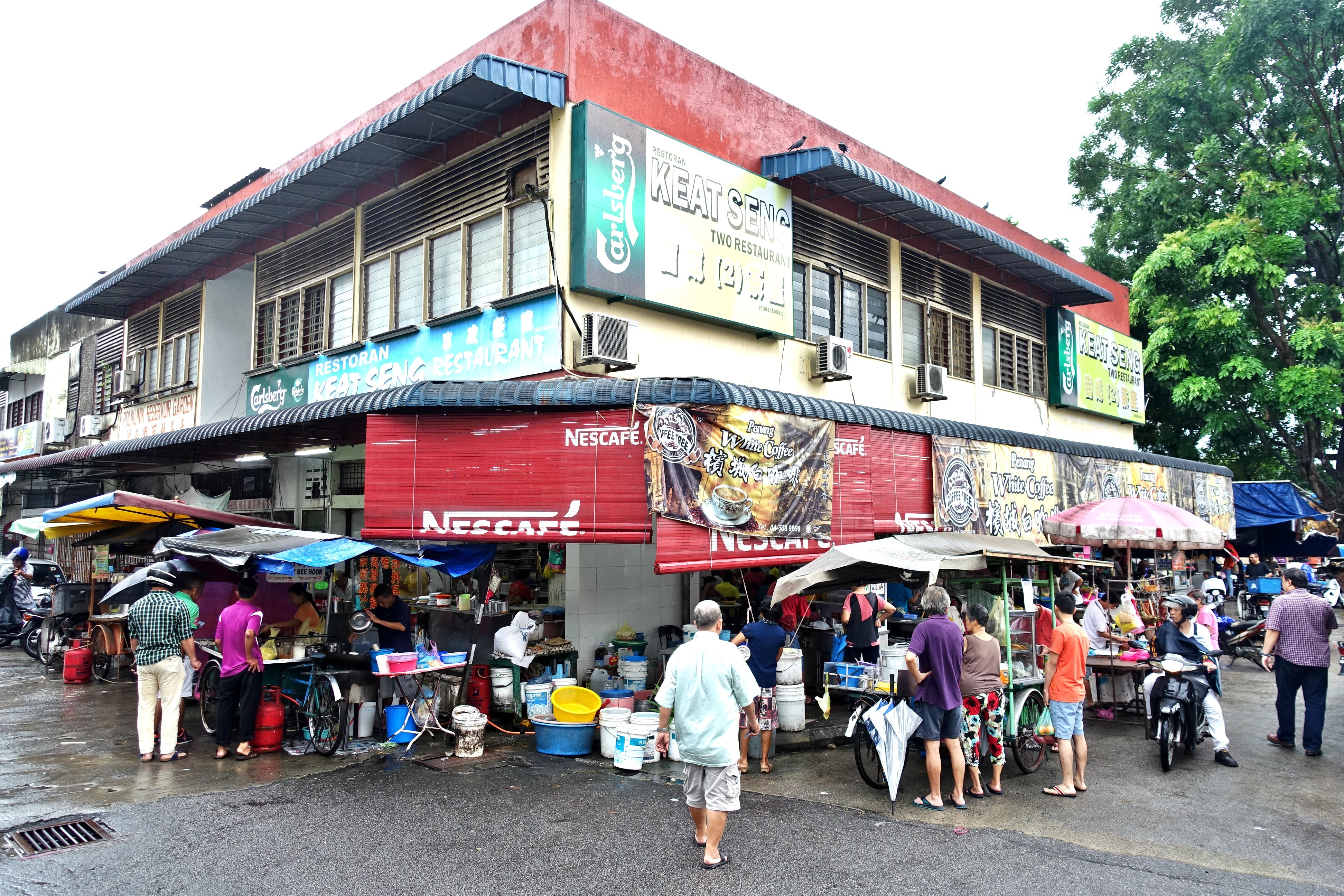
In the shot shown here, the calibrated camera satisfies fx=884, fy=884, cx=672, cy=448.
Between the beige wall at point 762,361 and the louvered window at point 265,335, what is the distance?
7380 millimetres

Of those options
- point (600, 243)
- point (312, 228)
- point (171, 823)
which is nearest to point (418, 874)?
point (171, 823)

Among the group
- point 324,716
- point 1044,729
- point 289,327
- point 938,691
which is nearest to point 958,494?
point 1044,729

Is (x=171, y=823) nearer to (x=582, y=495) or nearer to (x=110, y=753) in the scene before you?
(x=110, y=753)

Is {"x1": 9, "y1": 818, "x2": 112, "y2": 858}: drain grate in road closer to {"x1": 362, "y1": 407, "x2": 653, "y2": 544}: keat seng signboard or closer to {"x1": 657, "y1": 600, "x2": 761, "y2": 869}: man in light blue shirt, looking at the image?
{"x1": 362, "y1": 407, "x2": 653, "y2": 544}: keat seng signboard

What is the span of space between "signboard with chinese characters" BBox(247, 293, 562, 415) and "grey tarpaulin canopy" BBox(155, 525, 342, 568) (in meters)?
2.05

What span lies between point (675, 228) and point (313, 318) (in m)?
6.78

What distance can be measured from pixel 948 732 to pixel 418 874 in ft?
14.5

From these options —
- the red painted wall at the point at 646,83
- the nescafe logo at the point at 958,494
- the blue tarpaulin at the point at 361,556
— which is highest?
the red painted wall at the point at 646,83

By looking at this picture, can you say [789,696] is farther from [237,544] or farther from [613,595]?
[237,544]

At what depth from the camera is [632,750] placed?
871 cm

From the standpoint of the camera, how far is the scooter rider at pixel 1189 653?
898 centimetres

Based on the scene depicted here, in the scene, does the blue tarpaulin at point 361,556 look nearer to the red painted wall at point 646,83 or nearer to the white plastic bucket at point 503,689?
the white plastic bucket at point 503,689

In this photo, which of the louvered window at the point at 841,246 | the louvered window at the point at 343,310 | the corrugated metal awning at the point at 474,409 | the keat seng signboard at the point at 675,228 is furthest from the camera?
the louvered window at the point at 343,310

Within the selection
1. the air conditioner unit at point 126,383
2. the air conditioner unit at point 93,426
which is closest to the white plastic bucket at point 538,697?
the air conditioner unit at point 126,383
